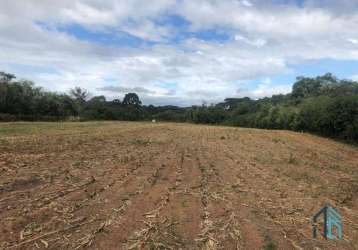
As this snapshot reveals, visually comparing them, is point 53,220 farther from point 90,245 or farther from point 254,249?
point 254,249

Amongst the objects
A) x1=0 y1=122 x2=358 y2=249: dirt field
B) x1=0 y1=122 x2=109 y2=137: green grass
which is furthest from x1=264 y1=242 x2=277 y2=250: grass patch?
x1=0 y1=122 x2=109 y2=137: green grass

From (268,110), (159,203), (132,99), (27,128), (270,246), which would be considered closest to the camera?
(270,246)

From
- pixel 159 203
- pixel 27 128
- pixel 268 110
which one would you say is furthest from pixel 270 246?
pixel 268 110

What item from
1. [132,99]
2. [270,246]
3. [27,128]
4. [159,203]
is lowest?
[270,246]

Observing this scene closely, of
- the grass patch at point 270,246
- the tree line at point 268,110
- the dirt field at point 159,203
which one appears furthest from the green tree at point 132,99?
the grass patch at point 270,246

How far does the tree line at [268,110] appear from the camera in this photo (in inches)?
1213

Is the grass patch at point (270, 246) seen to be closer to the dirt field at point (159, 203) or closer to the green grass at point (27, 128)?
the dirt field at point (159, 203)

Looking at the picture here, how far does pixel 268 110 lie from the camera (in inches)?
2031

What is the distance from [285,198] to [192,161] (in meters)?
4.75

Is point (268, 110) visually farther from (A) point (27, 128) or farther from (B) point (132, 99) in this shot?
(B) point (132, 99)

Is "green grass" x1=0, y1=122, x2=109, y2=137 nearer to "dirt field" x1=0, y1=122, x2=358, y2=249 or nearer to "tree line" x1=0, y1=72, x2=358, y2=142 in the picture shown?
"dirt field" x1=0, y1=122, x2=358, y2=249

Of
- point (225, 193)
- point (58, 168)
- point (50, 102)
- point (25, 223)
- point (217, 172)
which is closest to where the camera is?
point (25, 223)

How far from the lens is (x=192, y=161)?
1196cm

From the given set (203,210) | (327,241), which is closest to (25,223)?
(203,210)
